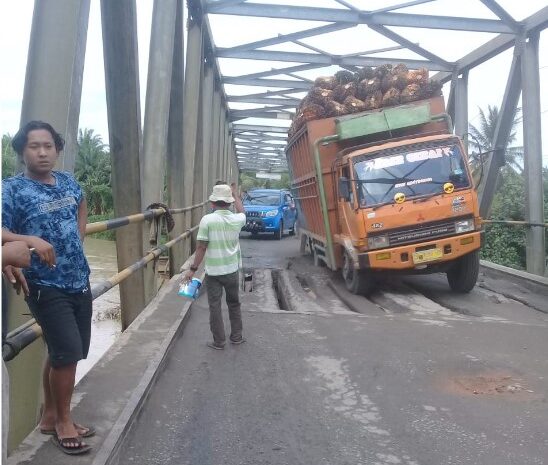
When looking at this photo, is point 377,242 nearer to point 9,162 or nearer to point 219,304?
point 219,304

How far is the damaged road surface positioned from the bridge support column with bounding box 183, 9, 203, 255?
4190mm

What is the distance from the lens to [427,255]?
8.27 m

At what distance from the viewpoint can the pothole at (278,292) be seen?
30.5 feet

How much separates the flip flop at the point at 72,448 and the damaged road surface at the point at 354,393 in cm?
33

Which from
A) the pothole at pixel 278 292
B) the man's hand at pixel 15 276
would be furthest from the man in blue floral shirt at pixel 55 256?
the pothole at pixel 278 292

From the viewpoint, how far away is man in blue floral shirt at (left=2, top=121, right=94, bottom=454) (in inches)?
104

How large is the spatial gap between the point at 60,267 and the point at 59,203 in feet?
0.98

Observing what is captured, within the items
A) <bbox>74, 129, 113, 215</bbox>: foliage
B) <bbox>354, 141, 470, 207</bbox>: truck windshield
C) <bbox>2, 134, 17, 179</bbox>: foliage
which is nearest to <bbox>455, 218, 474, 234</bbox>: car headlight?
<bbox>354, 141, 470, 207</bbox>: truck windshield

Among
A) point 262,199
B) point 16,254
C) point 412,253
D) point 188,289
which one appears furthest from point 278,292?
point 262,199

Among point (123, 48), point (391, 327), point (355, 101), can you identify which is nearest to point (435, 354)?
point (391, 327)

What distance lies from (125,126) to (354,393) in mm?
3736

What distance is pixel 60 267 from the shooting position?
2768 mm

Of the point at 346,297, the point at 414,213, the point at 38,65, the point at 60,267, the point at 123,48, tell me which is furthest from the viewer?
the point at 346,297

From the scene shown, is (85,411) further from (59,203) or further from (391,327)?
(391,327)
